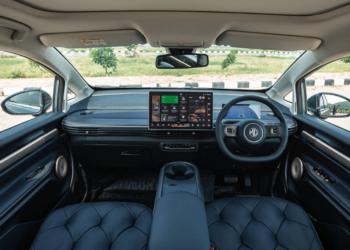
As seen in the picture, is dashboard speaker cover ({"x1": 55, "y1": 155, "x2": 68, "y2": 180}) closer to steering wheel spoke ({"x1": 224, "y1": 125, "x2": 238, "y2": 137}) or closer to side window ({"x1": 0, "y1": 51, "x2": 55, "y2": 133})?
A: side window ({"x1": 0, "y1": 51, "x2": 55, "y2": 133})

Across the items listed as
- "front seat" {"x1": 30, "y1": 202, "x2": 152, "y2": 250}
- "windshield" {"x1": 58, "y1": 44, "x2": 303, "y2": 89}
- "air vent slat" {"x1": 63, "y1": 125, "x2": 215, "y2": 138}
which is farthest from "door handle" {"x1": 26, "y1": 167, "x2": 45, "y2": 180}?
"windshield" {"x1": 58, "y1": 44, "x2": 303, "y2": 89}

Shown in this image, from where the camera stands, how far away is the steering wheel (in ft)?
6.16

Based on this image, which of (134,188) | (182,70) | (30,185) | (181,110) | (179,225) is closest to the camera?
(179,225)

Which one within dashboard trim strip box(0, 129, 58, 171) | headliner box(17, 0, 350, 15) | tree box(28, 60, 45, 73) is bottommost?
dashboard trim strip box(0, 129, 58, 171)

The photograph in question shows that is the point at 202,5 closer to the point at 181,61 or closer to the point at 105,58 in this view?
the point at 181,61

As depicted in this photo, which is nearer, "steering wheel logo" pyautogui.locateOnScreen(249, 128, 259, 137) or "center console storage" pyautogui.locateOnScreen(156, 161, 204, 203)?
"center console storage" pyautogui.locateOnScreen(156, 161, 204, 203)

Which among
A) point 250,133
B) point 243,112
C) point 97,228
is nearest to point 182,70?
point 243,112

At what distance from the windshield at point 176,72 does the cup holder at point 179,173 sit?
130cm

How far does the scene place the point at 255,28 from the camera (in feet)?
5.74

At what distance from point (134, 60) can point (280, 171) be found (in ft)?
7.53

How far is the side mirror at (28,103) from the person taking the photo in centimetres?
208

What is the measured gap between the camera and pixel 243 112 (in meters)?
2.11

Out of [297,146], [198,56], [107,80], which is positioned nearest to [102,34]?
[198,56]

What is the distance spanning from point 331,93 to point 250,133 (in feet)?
3.50
